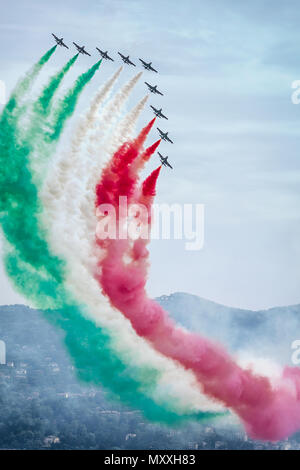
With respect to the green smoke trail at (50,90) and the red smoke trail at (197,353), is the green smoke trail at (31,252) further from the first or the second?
the red smoke trail at (197,353)

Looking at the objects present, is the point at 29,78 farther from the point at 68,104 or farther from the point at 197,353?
the point at 197,353

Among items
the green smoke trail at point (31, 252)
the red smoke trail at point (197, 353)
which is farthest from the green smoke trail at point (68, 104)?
the red smoke trail at point (197, 353)

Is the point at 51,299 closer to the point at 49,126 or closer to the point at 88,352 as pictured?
the point at 88,352

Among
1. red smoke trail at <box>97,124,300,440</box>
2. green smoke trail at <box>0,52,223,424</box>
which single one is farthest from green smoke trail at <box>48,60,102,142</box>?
red smoke trail at <box>97,124,300,440</box>

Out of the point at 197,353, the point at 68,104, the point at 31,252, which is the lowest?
the point at 197,353

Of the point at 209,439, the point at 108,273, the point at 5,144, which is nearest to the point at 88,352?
the point at 108,273

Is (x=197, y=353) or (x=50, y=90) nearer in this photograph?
(x=50, y=90)

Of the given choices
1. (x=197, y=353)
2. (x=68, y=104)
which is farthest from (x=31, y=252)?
(x=197, y=353)
